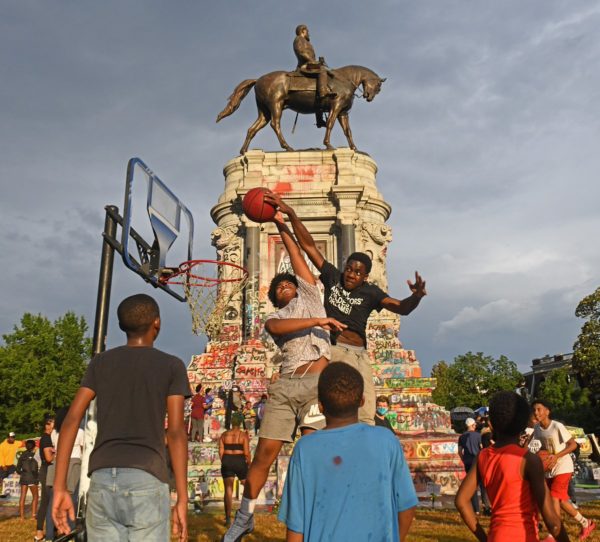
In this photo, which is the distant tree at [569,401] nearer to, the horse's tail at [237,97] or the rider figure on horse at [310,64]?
the rider figure on horse at [310,64]

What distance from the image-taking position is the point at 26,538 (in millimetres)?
9555

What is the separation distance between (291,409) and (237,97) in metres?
21.0

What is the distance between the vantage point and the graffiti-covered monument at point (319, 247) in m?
19.5

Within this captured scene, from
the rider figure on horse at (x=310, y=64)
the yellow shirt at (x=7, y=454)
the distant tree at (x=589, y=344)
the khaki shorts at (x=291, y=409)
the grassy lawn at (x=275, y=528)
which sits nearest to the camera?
the khaki shorts at (x=291, y=409)

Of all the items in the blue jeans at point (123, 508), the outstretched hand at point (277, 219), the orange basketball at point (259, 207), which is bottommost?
the blue jeans at point (123, 508)

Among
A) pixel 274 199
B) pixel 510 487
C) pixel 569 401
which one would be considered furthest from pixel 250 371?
pixel 569 401

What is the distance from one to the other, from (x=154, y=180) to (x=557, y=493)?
6.34 metres

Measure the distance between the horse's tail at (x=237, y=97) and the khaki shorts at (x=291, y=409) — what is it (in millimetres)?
20357

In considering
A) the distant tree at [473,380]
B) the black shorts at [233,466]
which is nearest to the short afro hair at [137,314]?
the black shorts at [233,466]

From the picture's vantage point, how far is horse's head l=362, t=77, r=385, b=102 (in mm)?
25203

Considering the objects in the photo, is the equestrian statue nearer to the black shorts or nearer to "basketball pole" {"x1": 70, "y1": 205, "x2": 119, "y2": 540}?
the black shorts

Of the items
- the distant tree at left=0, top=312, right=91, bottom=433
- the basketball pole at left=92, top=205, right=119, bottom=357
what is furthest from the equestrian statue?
the distant tree at left=0, top=312, right=91, bottom=433

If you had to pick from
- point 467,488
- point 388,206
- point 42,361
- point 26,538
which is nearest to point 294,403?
point 467,488

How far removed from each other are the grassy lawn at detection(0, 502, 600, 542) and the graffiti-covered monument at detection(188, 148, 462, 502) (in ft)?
20.3
